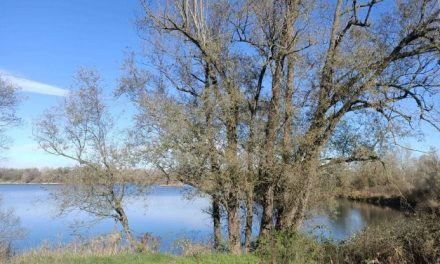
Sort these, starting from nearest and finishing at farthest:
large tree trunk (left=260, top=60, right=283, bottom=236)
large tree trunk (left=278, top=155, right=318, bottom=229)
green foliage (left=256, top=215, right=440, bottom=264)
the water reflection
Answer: green foliage (left=256, top=215, right=440, bottom=264) → the water reflection → large tree trunk (left=278, top=155, right=318, bottom=229) → large tree trunk (left=260, top=60, right=283, bottom=236)

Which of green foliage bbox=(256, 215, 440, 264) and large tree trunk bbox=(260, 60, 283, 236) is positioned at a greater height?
large tree trunk bbox=(260, 60, 283, 236)

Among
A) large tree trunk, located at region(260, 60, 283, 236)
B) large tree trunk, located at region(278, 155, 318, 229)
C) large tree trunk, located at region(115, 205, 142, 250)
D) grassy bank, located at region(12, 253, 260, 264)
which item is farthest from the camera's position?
large tree trunk, located at region(115, 205, 142, 250)

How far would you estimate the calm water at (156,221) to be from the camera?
18250mm

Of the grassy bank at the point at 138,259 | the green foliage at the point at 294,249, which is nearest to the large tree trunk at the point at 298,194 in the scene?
the green foliage at the point at 294,249

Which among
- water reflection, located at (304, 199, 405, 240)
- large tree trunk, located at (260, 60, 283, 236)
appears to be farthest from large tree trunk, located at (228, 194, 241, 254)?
water reflection, located at (304, 199, 405, 240)

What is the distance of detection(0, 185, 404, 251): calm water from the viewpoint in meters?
18.2

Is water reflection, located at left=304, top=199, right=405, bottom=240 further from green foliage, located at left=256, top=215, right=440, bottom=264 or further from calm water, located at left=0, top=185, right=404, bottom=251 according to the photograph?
green foliage, located at left=256, top=215, right=440, bottom=264

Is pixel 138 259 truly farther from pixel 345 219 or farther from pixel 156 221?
pixel 345 219

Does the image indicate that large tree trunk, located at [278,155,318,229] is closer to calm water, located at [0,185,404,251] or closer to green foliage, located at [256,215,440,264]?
calm water, located at [0,185,404,251]

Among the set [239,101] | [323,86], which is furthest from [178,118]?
[323,86]

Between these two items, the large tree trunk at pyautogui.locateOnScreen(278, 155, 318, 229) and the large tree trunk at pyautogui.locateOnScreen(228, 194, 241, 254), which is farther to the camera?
the large tree trunk at pyautogui.locateOnScreen(228, 194, 241, 254)

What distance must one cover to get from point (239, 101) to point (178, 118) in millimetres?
2141

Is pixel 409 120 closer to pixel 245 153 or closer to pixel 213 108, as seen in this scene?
pixel 245 153

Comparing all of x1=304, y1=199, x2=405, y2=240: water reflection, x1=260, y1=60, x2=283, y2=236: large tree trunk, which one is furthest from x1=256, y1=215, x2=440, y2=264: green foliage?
x1=260, y1=60, x2=283, y2=236: large tree trunk
